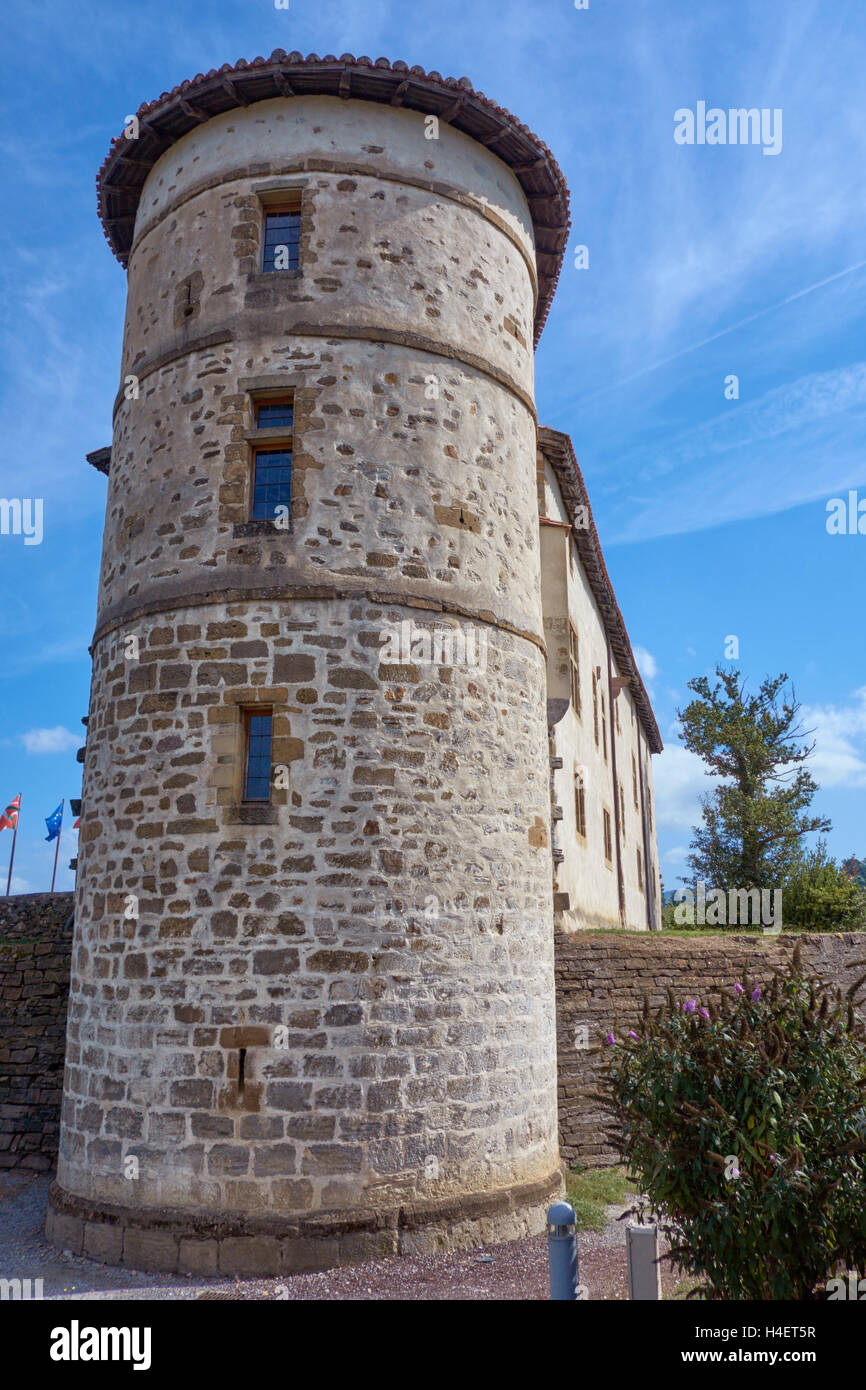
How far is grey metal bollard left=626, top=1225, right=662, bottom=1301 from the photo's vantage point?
5.58 metres

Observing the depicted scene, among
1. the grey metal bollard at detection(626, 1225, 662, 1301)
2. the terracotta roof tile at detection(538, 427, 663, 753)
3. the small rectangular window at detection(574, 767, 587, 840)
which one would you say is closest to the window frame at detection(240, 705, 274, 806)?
the grey metal bollard at detection(626, 1225, 662, 1301)

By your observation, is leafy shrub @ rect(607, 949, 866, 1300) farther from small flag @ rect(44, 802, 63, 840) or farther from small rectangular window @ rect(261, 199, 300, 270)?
small flag @ rect(44, 802, 63, 840)

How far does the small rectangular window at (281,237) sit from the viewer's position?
30.9 feet

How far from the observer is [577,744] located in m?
16.7

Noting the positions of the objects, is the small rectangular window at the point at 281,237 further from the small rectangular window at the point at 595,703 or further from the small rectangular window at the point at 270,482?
the small rectangular window at the point at 595,703

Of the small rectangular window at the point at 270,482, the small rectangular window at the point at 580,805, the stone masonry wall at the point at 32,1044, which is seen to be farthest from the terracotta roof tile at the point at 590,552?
the stone masonry wall at the point at 32,1044

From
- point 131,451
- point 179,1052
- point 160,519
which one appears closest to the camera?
point 179,1052

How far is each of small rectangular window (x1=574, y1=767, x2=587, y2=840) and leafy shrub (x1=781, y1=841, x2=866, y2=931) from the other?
4.72m

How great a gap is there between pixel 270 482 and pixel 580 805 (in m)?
9.46

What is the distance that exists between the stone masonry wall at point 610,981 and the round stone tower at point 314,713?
5.05 feet

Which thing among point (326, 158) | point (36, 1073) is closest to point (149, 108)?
point (326, 158)
